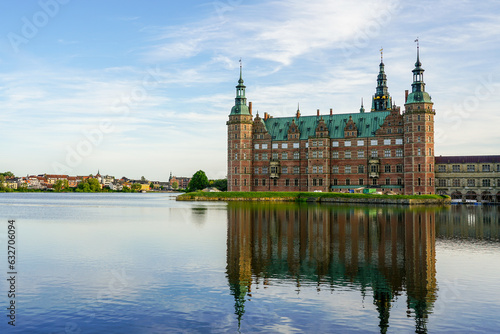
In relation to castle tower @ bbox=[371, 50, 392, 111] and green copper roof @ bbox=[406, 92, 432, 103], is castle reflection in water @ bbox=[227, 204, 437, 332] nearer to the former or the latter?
green copper roof @ bbox=[406, 92, 432, 103]

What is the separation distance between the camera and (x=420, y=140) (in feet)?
322

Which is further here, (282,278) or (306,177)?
(306,177)

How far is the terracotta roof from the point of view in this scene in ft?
351

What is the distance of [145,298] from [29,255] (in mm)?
12572

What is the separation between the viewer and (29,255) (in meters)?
26.4

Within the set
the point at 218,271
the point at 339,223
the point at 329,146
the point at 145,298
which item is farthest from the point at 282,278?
the point at 329,146

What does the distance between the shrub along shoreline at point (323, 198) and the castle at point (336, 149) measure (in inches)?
295

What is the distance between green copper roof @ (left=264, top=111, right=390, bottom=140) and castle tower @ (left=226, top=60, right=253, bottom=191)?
21.5ft

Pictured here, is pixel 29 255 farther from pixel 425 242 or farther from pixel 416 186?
pixel 416 186

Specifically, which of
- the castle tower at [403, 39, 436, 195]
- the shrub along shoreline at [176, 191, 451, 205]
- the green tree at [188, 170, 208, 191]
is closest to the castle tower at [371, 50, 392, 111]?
the castle tower at [403, 39, 436, 195]

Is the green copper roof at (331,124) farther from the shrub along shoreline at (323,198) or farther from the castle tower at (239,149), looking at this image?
the shrub along shoreline at (323,198)

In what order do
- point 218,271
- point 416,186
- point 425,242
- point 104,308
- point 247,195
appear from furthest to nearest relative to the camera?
point 247,195
point 416,186
point 425,242
point 218,271
point 104,308

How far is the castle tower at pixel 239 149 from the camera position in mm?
115438

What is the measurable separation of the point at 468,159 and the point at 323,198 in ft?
130
